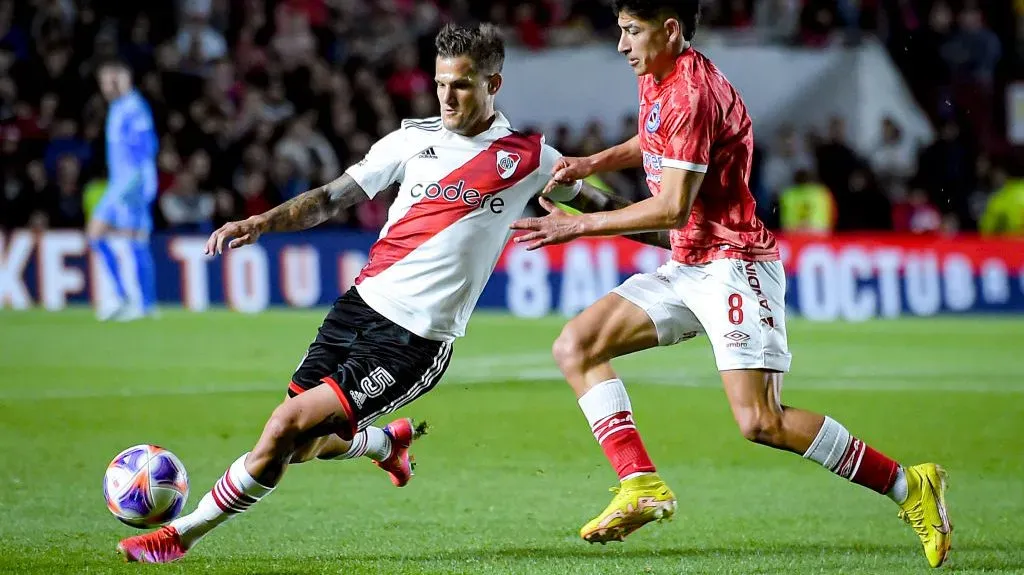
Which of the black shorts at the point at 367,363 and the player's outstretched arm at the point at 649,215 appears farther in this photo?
the black shorts at the point at 367,363

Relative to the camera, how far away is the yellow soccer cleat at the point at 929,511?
5.62 meters

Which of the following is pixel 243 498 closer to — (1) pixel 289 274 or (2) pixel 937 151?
(1) pixel 289 274

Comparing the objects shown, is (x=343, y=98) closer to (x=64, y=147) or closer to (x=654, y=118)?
(x=64, y=147)

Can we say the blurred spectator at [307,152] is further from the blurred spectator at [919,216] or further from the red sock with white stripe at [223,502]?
the red sock with white stripe at [223,502]

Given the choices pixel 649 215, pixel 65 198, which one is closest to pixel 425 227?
pixel 649 215

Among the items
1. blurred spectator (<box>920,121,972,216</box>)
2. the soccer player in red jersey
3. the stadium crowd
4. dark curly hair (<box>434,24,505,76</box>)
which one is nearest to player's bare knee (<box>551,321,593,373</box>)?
the soccer player in red jersey

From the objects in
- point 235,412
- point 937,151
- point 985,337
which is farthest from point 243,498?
point 937,151

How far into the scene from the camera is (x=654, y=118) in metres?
5.67

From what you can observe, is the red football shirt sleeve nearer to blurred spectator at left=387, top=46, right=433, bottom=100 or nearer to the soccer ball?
the soccer ball

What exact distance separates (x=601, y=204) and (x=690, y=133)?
2.64 ft

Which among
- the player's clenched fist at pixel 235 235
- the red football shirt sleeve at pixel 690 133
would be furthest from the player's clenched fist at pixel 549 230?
the player's clenched fist at pixel 235 235

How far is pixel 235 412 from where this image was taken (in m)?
9.89

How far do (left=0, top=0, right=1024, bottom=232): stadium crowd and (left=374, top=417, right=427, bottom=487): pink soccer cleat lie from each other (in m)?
11.6

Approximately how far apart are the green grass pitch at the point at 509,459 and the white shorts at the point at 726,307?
796 mm
